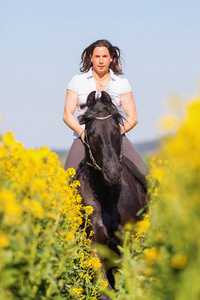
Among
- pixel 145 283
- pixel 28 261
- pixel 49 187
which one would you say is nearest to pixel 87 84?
pixel 49 187

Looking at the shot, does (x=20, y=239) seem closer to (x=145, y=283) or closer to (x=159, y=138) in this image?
(x=159, y=138)

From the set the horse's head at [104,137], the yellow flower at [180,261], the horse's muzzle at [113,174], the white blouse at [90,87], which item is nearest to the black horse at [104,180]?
the horse's head at [104,137]

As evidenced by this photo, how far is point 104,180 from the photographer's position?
7.04 metres

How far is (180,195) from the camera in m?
3.25

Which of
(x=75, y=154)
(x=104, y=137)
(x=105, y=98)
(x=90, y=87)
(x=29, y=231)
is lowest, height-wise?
(x=75, y=154)

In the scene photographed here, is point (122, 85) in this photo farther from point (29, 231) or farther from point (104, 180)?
point (29, 231)

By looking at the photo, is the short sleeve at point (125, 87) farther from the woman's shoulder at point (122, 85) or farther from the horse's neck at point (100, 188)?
the horse's neck at point (100, 188)

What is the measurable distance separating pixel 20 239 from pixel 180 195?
1.15m

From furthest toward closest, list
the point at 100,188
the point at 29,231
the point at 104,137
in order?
the point at 100,188 → the point at 104,137 → the point at 29,231

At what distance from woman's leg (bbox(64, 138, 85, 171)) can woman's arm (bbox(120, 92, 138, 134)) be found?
30.8 inches

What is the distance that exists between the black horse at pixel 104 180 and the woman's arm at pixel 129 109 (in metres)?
0.60

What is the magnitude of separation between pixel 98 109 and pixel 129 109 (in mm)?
1249

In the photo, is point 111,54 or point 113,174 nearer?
point 113,174

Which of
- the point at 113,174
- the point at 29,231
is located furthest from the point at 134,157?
the point at 29,231
